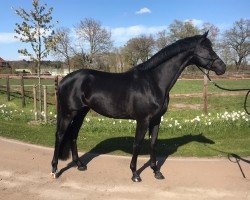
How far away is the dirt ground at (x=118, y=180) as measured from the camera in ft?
17.0

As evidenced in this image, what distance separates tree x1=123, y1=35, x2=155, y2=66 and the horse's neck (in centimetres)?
6552

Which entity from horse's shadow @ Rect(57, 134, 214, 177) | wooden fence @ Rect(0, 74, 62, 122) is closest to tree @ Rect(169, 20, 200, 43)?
wooden fence @ Rect(0, 74, 62, 122)

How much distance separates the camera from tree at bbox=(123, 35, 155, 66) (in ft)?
236

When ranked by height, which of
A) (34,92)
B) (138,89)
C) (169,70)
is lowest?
(34,92)

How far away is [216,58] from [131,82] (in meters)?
1.46

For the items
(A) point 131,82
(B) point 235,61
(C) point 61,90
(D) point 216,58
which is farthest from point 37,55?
(B) point 235,61

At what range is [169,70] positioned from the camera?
5.84m

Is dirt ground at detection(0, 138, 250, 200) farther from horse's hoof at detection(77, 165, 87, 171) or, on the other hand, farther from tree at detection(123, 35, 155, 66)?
tree at detection(123, 35, 155, 66)

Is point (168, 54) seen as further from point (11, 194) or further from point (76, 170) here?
point (11, 194)

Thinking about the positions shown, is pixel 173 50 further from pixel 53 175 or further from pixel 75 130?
pixel 53 175

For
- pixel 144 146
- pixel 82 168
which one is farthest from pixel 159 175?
pixel 144 146

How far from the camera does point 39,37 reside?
11.7 m

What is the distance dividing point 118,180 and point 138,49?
232ft

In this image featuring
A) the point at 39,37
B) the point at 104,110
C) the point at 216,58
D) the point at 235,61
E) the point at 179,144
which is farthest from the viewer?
the point at 235,61
